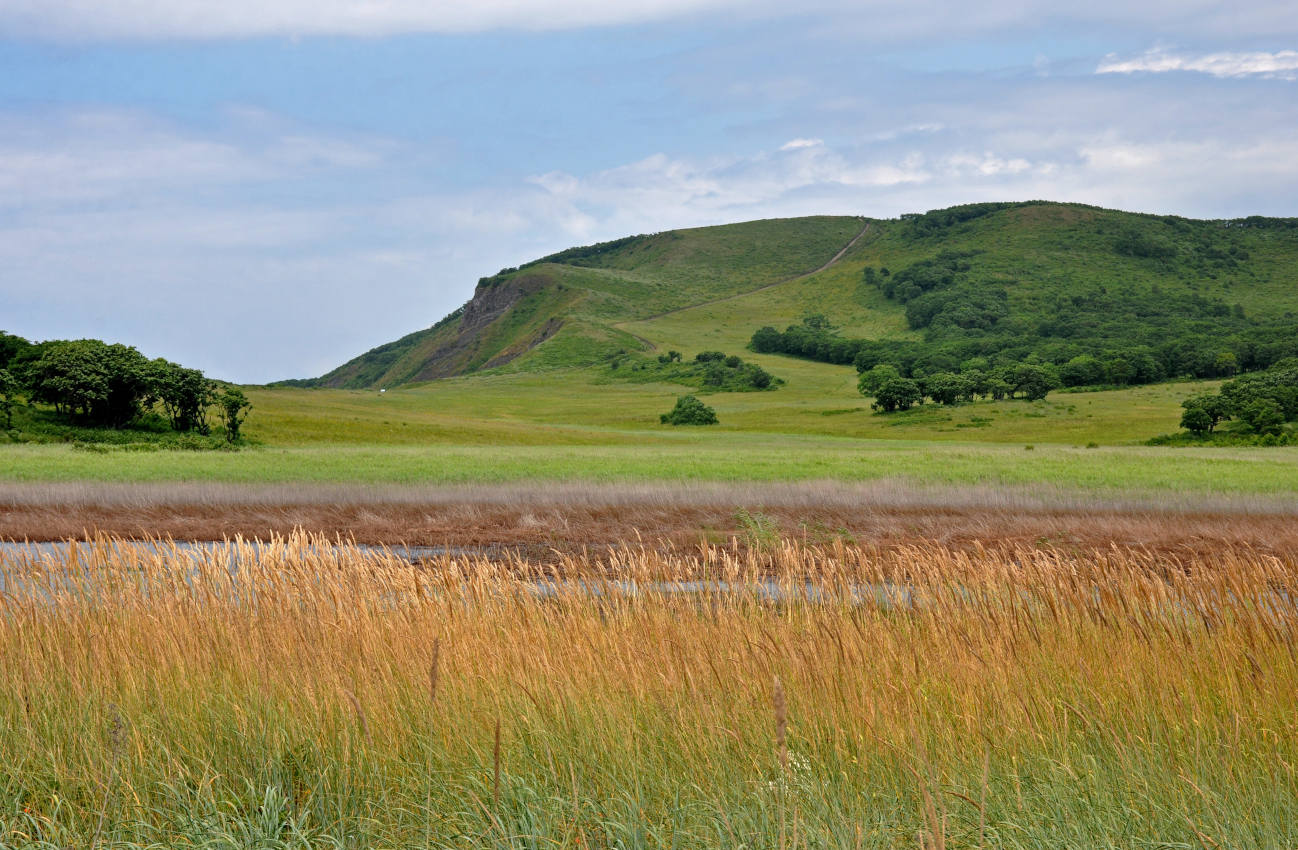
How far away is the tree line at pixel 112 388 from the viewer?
47.6 m

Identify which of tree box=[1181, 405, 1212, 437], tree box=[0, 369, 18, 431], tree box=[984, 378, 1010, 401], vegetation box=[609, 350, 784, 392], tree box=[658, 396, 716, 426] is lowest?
tree box=[1181, 405, 1212, 437]

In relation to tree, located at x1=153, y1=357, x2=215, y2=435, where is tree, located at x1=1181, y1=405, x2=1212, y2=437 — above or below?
below

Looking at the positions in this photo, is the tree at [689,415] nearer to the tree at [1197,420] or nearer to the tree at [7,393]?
the tree at [1197,420]

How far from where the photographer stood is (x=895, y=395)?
87.7 meters

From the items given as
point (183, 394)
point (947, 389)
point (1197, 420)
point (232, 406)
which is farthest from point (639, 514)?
point (947, 389)

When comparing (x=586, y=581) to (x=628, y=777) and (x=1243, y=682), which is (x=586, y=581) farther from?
(x=1243, y=682)

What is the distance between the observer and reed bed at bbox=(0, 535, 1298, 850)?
364 cm

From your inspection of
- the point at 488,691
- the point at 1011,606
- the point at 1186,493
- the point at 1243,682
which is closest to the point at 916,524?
the point at 1186,493

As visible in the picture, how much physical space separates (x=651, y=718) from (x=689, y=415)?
265 ft

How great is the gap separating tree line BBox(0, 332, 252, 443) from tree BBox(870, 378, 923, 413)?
5855 cm

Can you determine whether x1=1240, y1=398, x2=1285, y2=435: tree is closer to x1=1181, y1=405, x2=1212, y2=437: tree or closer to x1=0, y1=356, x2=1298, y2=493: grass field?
x1=1181, y1=405, x2=1212, y2=437: tree

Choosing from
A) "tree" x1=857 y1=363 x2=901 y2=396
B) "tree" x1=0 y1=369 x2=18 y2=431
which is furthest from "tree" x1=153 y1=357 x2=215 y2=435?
"tree" x1=857 y1=363 x2=901 y2=396

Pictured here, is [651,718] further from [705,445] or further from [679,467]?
[705,445]

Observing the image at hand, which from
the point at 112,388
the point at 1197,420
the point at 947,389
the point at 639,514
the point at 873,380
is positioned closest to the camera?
the point at 639,514
